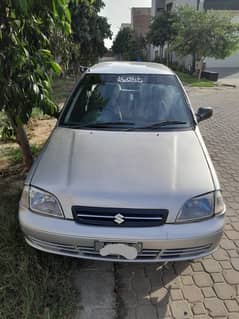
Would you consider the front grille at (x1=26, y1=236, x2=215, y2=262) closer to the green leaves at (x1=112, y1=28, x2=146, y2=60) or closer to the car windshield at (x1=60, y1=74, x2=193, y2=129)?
the car windshield at (x1=60, y1=74, x2=193, y2=129)

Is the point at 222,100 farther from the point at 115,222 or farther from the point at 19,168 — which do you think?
the point at 115,222

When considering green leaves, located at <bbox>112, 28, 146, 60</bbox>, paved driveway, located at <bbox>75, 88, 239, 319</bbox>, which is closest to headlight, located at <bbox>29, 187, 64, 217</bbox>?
paved driveway, located at <bbox>75, 88, 239, 319</bbox>

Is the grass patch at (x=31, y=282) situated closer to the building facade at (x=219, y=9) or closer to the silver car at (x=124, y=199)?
the silver car at (x=124, y=199)

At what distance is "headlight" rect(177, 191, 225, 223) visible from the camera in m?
2.07

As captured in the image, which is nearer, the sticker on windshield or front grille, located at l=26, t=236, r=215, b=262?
front grille, located at l=26, t=236, r=215, b=262

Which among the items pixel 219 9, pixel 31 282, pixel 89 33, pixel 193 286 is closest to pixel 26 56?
pixel 31 282

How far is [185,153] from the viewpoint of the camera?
2562mm

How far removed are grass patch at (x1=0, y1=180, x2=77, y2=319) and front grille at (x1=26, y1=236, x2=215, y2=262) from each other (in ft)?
0.98

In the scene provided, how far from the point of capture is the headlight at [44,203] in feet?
6.93

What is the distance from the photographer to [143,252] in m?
2.05

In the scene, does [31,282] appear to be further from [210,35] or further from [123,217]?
[210,35]

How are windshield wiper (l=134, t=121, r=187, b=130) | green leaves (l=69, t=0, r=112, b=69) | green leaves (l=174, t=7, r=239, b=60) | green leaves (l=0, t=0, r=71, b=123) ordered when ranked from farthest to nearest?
1. green leaves (l=174, t=7, r=239, b=60)
2. green leaves (l=69, t=0, r=112, b=69)
3. windshield wiper (l=134, t=121, r=187, b=130)
4. green leaves (l=0, t=0, r=71, b=123)

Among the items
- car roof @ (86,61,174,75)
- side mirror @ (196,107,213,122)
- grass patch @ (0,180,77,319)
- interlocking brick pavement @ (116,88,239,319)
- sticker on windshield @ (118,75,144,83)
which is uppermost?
car roof @ (86,61,174,75)

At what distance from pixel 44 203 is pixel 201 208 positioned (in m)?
1.16
